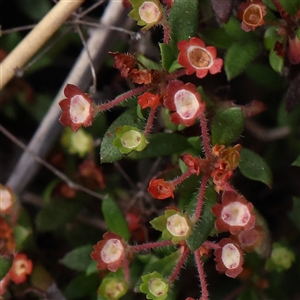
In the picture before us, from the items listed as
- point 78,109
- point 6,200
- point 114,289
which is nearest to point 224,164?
point 78,109

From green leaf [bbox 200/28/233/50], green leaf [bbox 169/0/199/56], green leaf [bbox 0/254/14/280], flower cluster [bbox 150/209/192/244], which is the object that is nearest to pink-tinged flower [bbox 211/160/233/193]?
flower cluster [bbox 150/209/192/244]

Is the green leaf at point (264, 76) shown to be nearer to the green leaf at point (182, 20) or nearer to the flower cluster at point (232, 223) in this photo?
the green leaf at point (182, 20)

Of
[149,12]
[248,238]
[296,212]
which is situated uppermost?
[149,12]

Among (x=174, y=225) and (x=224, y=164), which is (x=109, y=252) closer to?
(x=174, y=225)

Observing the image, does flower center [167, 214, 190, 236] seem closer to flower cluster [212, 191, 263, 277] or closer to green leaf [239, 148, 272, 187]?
flower cluster [212, 191, 263, 277]

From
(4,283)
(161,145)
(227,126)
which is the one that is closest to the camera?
(227,126)

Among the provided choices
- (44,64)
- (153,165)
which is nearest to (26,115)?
(44,64)

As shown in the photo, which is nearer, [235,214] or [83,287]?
[235,214]

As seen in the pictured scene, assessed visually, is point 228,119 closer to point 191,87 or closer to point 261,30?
point 191,87

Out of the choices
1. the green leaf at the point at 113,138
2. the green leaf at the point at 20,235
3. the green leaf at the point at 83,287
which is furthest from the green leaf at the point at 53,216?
the green leaf at the point at 113,138
